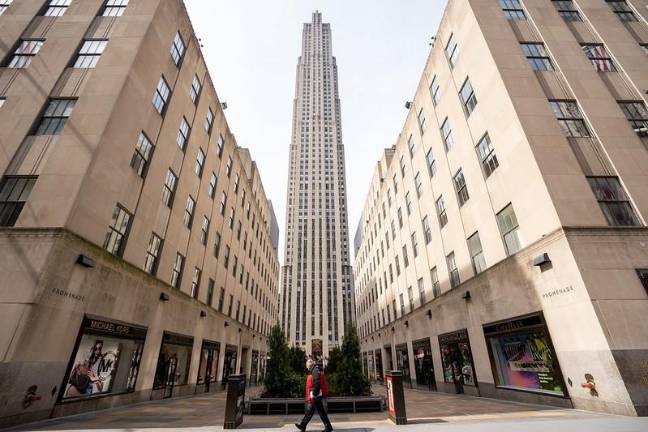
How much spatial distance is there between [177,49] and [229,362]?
1067 inches

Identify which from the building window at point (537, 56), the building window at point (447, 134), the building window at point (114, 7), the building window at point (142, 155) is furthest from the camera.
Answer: the building window at point (447, 134)

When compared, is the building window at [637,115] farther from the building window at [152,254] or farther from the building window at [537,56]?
the building window at [152,254]

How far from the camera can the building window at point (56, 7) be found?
16.5 metres

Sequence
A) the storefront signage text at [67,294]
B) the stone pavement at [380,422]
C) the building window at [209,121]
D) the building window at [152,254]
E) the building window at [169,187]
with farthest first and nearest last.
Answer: the building window at [209,121] < the building window at [169,187] < the building window at [152,254] < the storefront signage text at [67,294] < the stone pavement at [380,422]

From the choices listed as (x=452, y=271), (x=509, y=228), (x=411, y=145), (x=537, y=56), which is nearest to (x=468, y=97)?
(x=537, y=56)

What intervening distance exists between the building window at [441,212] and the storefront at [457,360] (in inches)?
299

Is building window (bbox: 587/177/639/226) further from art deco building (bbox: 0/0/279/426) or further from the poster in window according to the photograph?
the poster in window

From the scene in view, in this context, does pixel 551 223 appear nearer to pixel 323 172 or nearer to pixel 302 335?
pixel 302 335

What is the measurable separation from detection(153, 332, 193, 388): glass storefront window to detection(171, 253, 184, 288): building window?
10.6 ft

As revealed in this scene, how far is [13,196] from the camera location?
11.5 metres

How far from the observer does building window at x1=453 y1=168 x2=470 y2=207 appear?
18530mm

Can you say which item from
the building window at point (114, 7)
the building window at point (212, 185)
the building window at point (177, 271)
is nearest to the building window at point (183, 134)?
the building window at point (212, 185)

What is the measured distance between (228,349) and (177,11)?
28.1m

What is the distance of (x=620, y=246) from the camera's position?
10.9 meters
